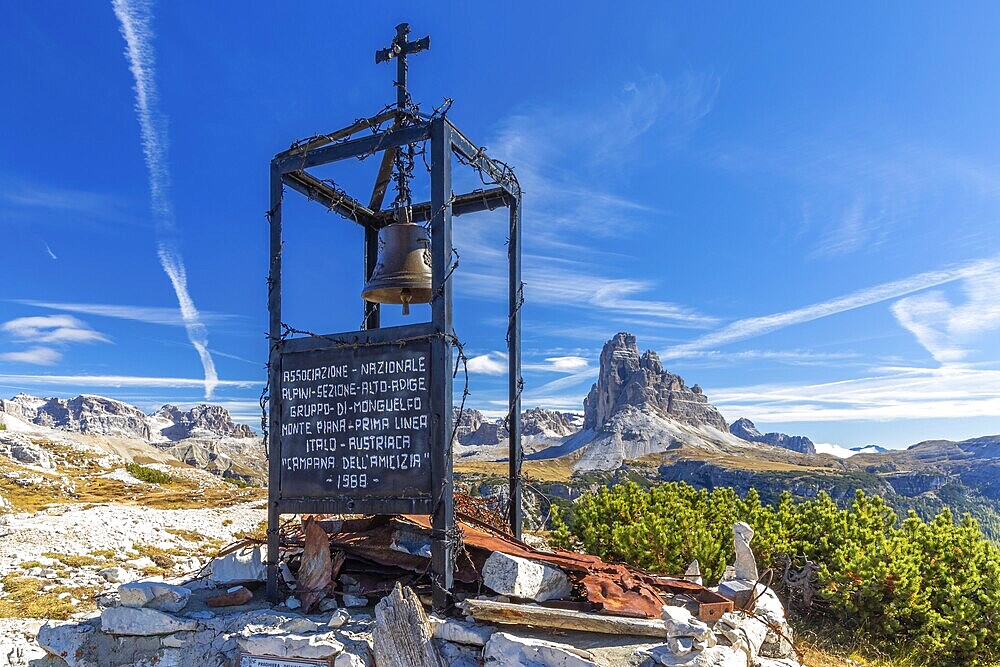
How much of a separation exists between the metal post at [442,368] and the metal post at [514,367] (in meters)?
2.02

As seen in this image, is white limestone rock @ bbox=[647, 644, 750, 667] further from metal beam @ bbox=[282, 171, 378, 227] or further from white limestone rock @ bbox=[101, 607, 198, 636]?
metal beam @ bbox=[282, 171, 378, 227]

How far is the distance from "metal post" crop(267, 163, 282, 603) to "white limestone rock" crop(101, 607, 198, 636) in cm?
83

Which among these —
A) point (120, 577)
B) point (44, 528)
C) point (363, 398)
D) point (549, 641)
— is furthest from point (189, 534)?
point (549, 641)

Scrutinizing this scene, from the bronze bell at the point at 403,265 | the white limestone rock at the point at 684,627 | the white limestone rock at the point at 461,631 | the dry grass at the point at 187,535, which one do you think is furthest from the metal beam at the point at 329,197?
the dry grass at the point at 187,535

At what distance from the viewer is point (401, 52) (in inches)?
285

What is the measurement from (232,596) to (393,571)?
5.25ft

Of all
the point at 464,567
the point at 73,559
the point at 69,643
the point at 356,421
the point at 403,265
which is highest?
the point at 403,265

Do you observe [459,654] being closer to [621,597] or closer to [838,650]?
[621,597]

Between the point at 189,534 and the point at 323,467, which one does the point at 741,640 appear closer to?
the point at 323,467

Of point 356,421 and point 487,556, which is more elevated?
point 356,421

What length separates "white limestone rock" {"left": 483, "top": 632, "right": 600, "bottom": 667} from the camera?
189 inches

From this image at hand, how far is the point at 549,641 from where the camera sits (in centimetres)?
509

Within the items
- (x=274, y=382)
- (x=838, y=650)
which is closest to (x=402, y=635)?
(x=274, y=382)

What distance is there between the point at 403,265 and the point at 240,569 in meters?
3.58
